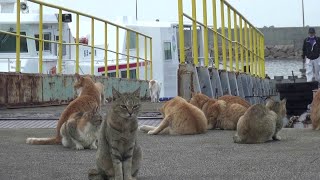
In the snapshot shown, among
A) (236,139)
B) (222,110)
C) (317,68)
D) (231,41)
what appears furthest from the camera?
(317,68)

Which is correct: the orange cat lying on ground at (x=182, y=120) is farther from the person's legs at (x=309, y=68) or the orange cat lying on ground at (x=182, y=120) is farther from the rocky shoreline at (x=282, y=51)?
the rocky shoreline at (x=282, y=51)

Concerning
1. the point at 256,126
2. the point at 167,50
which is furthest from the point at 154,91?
the point at 256,126

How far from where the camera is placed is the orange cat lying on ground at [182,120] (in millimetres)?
8078

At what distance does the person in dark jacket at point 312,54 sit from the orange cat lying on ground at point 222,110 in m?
9.61

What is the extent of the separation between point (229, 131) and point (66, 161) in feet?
10.8

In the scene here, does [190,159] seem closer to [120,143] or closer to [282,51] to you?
[120,143]

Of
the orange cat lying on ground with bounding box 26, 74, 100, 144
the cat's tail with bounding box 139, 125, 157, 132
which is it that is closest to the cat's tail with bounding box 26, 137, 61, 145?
the orange cat lying on ground with bounding box 26, 74, 100, 144

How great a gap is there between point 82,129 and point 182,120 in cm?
191

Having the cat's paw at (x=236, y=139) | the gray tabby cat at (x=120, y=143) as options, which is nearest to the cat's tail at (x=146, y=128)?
the cat's paw at (x=236, y=139)

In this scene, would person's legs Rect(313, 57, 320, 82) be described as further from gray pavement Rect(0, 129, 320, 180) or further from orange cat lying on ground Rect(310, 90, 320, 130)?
gray pavement Rect(0, 129, 320, 180)

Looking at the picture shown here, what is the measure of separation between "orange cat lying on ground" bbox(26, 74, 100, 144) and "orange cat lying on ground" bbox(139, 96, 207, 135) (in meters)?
0.99

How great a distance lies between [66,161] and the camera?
19.2 feet

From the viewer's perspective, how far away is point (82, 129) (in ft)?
21.5

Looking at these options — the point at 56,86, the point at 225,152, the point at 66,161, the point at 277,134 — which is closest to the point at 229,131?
the point at 277,134
